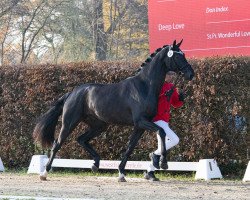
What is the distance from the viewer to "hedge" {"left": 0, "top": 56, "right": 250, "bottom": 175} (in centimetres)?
1167

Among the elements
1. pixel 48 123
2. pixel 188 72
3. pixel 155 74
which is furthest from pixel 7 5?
pixel 188 72

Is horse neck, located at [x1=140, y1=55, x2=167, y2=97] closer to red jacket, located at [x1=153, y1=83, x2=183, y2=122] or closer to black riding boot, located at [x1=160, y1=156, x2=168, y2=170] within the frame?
red jacket, located at [x1=153, y1=83, x2=183, y2=122]

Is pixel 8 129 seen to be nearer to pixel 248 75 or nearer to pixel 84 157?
pixel 84 157

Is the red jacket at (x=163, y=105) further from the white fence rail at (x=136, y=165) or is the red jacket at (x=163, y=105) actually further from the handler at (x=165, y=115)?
the white fence rail at (x=136, y=165)

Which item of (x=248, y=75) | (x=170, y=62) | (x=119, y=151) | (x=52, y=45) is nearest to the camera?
(x=170, y=62)

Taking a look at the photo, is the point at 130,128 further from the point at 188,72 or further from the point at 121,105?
the point at 188,72

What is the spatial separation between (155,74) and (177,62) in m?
0.47

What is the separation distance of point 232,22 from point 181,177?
3.87 meters

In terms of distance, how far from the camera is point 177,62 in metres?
10.5

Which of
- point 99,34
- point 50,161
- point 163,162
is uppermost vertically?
point 99,34

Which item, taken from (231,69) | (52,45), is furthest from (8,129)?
(52,45)

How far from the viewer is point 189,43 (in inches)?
571

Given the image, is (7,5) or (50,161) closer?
(50,161)

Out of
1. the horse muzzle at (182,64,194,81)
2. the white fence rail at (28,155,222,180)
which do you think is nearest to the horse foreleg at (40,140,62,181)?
the white fence rail at (28,155,222,180)
